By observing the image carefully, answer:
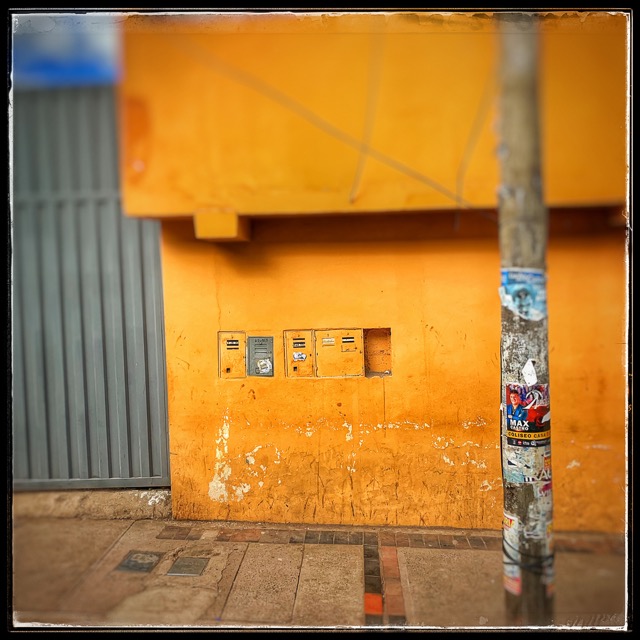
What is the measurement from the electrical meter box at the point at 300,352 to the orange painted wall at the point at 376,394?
0.10m

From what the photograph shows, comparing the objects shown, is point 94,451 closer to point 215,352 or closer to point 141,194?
point 215,352

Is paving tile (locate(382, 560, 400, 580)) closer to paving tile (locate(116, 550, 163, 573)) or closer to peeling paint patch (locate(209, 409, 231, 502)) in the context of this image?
peeling paint patch (locate(209, 409, 231, 502))

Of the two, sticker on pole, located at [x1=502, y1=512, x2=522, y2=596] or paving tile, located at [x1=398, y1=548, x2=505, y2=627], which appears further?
paving tile, located at [x1=398, y1=548, x2=505, y2=627]

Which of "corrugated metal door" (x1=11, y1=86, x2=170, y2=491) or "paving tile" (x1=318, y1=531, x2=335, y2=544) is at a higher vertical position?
"corrugated metal door" (x1=11, y1=86, x2=170, y2=491)

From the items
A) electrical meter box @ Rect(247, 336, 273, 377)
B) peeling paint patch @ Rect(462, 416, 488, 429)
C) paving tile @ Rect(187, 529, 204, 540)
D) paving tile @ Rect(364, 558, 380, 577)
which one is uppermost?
electrical meter box @ Rect(247, 336, 273, 377)

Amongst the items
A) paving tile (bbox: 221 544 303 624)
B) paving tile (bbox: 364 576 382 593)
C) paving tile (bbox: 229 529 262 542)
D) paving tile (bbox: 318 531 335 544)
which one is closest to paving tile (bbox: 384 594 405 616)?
paving tile (bbox: 364 576 382 593)

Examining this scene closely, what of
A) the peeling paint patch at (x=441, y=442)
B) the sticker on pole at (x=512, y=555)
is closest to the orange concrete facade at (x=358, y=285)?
the peeling paint patch at (x=441, y=442)

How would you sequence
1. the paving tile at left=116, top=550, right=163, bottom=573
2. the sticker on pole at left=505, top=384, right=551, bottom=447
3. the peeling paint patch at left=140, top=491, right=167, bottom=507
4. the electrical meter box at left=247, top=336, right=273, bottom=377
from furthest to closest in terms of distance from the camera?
the peeling paint patch at left=140, top=491, right=167, bottom=507, the electrical meter box at left=247, top=336, right=273, bottom=377, the paving tile at left=116, top=550, right=163, bottom=573, the sticker on pole at left=505, top=384, right=551, bottom=447

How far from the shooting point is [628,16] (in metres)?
3.84

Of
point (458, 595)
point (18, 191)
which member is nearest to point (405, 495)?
point (458, 595)

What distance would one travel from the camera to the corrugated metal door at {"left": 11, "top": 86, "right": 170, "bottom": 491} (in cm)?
522

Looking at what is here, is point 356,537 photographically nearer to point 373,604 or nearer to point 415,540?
point 415,540

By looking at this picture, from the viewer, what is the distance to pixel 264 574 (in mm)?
4547

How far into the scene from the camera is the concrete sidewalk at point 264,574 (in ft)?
12.9
